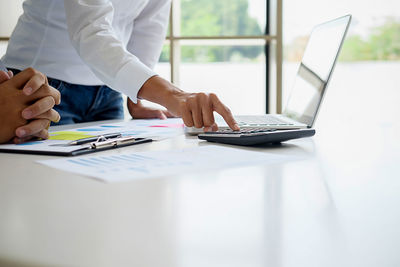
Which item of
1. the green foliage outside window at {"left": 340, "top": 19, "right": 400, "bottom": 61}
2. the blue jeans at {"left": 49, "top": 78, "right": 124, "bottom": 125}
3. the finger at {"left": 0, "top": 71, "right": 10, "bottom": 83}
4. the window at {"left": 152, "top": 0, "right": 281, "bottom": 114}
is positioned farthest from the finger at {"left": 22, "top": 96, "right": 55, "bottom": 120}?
the green foliage outside window at {"left": 340, "top": 19, "right": 400, "bottom": 61}

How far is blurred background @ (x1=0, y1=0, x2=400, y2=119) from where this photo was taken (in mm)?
2791

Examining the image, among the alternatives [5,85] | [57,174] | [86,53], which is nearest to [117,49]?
[86,53]

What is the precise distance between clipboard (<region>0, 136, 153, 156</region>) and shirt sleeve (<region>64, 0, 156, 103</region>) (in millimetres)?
240

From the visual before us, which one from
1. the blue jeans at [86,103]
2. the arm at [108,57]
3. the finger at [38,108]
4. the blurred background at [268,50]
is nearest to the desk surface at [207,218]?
the finger at [38,108]

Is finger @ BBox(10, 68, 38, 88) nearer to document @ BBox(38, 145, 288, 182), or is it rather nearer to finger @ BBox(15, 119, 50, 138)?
finger @ BBox(15, 119, 50, 138)

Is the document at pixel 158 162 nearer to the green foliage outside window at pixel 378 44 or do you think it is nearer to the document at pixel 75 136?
the document at pixel 75 136

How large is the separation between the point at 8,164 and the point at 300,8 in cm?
260

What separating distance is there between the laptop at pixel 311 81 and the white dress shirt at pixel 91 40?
0.75ft

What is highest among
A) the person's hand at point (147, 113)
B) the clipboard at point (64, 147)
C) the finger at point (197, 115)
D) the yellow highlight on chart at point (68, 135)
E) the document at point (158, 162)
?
the finger at point (197, 115)

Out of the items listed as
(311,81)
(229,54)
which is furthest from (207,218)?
(229,54)

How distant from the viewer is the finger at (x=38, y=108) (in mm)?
798

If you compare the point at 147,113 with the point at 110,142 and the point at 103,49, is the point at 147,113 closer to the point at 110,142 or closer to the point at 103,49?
the point at 103,49

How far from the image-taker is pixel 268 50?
9.28 ft

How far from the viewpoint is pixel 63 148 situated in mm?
733
